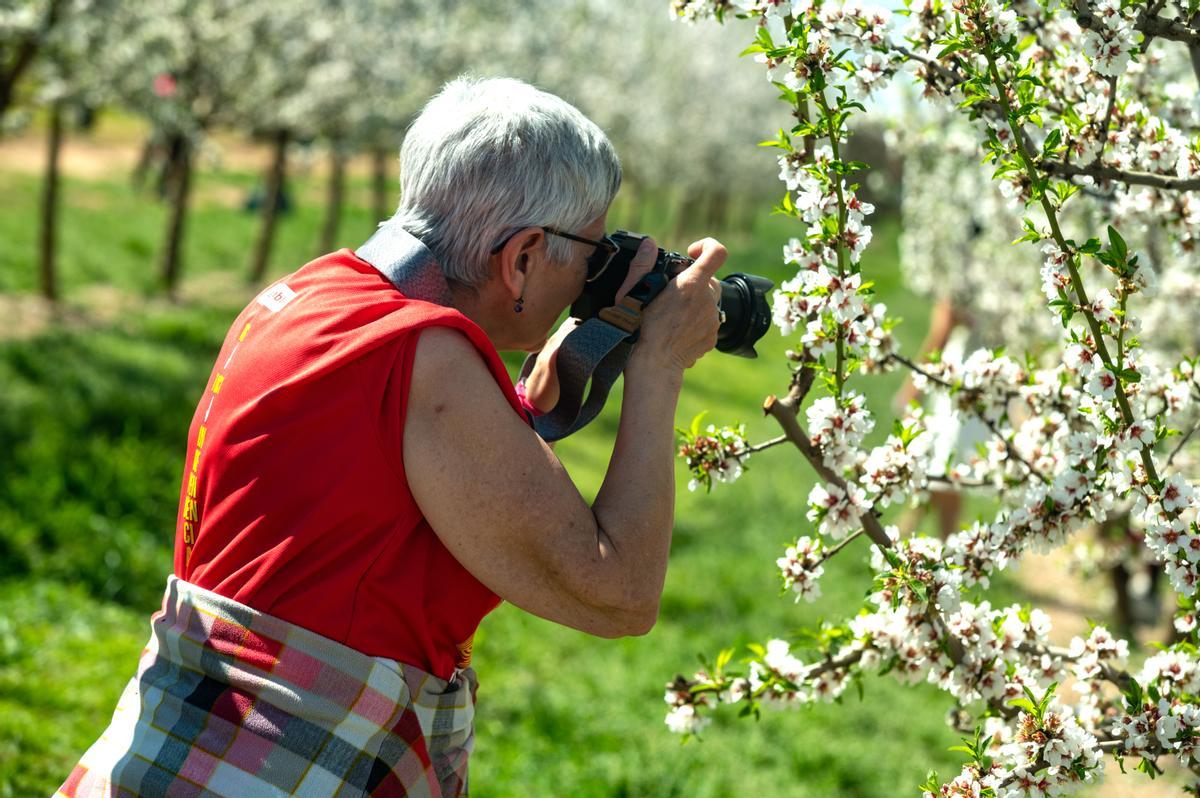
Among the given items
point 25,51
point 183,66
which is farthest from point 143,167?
point 25,51

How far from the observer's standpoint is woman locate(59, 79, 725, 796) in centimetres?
168

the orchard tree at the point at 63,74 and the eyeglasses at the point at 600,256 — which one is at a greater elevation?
the orchard tree at the point at 63,74

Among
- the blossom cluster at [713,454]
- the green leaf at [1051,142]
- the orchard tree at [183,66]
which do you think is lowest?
the blossom cluster at [713,454]

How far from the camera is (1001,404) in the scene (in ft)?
8.41

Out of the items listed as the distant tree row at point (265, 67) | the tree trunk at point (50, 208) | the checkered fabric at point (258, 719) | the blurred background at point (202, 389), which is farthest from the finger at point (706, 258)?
the tree trunk at point (50, 208)

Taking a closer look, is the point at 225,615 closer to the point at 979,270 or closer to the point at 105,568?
the point at 105,568

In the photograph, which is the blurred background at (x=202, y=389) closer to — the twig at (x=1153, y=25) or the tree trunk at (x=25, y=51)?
the tree trunk at (x=25, y=51)

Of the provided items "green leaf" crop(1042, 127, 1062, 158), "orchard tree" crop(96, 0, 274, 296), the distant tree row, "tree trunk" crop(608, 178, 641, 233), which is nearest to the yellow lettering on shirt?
"green leaf" crop(1042, 127, 1062, 158)

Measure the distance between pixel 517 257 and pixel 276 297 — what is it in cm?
37

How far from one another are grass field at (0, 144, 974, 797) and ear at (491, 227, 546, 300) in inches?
33.4

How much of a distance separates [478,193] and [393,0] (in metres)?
15.0

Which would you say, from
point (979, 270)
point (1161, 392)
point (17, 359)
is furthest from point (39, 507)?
point (979, 270)

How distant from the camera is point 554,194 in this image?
6.05 ft

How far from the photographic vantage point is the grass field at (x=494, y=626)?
4453 mm
